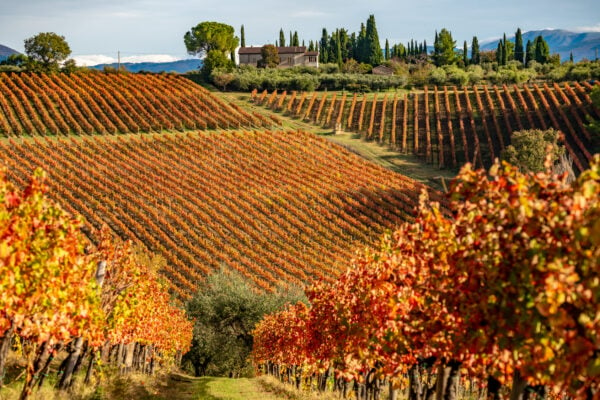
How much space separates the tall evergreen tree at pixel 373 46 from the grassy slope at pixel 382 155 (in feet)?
246

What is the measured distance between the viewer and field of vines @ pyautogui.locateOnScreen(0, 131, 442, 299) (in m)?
51.9

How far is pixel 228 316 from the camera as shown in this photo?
45500 millimetres

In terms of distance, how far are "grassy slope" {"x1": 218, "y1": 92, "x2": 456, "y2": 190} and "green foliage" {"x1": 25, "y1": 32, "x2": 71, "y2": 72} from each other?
3157 cm

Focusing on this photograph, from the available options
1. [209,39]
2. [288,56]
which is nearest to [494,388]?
[209,39]

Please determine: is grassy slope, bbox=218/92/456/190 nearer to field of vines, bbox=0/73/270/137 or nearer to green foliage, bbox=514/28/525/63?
field of vines, bbox=0/73/270/137

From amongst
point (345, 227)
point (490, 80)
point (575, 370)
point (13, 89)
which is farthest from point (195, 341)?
point (490, 80)

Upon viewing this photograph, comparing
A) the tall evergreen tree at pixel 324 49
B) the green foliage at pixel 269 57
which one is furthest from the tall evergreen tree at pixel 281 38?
the green foliage at pixel 269 57

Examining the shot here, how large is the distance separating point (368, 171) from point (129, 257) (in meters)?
53.5

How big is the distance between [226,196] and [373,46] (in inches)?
4411

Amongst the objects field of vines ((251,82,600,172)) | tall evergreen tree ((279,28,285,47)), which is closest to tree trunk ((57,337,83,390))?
field of vines ((251,82,600,172))

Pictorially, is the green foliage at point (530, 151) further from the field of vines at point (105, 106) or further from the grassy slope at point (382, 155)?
the field of vines at point (105, 106)

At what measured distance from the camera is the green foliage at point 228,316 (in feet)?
147

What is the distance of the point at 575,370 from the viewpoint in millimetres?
7504

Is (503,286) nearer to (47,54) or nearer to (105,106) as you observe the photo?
(105,106)
